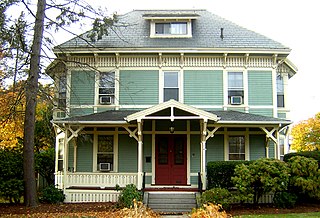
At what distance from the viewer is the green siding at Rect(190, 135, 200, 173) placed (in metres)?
17.1

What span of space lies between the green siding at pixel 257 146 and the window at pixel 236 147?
→ 359 millimetres

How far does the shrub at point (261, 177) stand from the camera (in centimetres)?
1325

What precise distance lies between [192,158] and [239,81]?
420cm

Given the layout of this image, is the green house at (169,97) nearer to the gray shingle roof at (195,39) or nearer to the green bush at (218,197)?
the gray shingle roof at (195,39)

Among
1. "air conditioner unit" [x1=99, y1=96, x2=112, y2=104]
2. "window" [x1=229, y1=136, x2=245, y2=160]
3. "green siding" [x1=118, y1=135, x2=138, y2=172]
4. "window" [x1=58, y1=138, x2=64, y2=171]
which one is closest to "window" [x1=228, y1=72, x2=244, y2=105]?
"window" [x1=229, y1=136, x2=245, y2=160]

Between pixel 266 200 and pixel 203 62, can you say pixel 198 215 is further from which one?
pixel 203 62

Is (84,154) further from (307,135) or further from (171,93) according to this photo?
(307,135)

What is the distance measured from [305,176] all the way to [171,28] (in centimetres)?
952

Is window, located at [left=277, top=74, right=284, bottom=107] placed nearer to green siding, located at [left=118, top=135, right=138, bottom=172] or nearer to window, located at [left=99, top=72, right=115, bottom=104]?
green siding, located at [left=118, top=135, right=138, bottom=172]

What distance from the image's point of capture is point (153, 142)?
56.4 feet

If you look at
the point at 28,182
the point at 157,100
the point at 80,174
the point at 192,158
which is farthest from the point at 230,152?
the point at 28,182

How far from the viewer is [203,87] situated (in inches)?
695

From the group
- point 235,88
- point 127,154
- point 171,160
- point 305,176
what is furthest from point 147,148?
point 305,176

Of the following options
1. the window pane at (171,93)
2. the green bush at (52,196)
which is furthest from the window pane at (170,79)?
the green bush at (52,196)
